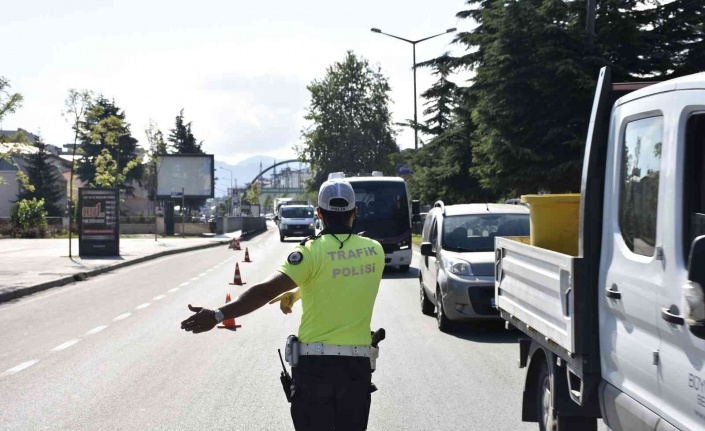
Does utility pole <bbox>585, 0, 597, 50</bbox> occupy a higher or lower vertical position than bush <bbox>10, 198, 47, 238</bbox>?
higher

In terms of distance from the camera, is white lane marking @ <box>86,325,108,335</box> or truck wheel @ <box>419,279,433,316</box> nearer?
white lane marking @ <box>86,325,108,335</box>

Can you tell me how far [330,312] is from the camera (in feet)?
13.9

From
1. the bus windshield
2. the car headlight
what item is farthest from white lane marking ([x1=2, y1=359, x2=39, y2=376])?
the bus windshield

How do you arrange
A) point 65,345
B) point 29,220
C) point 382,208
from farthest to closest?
point 29,220 → point 382,208 → point 65,345

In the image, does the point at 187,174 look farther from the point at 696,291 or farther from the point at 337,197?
the point at 696,291

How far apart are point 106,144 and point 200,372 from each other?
2229 inches

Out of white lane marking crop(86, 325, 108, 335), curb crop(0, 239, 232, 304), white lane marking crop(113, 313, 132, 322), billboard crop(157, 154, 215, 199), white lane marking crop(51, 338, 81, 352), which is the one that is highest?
billboard crop(157, 154, 215, 199)

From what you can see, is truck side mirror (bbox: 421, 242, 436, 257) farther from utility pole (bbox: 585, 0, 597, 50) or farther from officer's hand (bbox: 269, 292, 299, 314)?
utility pole (bbox: 585, 0, 597, 50)

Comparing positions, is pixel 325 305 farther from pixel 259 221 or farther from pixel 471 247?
pixel 259 221

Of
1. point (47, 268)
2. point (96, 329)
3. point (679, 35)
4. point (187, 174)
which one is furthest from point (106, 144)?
point (96, 329)

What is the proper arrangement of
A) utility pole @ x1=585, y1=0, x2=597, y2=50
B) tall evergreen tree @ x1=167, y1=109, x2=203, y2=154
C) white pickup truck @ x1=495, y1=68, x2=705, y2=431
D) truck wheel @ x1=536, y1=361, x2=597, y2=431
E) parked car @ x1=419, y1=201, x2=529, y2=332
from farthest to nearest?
tall evergreen tree @ x1=167, y1=109, x2=203, y2=154 → utility pole @ x1=585, y1=0, x2=597, y2=50 → parked car @ x1=419, y1=201, x2=529, y2=332 → truck wheel @ x1=536, y1=361, x2=597, y2=431 → white pickup truck @ x1=495, y1=68, x2=705, y2=431

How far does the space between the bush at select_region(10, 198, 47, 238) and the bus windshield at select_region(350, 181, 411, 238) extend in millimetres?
34196

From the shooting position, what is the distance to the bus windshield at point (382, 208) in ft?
85.5

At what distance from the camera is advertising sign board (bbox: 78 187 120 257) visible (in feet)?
106
